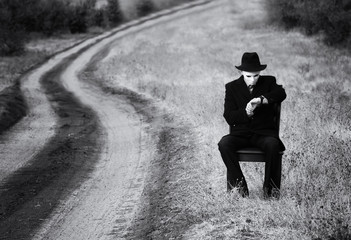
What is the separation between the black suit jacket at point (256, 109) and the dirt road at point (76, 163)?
85.3 inches

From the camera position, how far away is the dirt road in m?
6.82

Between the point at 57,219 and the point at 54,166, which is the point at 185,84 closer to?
the point at 54,166

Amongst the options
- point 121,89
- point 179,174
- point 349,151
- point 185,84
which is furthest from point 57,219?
point 121,89

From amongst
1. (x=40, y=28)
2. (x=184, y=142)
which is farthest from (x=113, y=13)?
(x=184, y=142)

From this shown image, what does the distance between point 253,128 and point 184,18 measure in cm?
4065

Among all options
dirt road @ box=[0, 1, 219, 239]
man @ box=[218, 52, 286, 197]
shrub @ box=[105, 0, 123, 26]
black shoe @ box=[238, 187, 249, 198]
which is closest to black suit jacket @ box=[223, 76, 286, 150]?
man @ box=[218, 52, 286, 197]

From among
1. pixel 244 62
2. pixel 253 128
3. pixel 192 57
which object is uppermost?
pixel 244 62

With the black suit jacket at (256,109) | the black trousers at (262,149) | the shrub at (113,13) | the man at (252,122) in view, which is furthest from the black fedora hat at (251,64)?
the shrub at (113,13)

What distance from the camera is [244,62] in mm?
6105

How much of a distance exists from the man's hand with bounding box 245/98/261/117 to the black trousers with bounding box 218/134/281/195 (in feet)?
1.21

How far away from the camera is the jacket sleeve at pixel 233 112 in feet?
19.9

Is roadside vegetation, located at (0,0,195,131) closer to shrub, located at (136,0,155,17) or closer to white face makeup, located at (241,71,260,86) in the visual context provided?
shrub, located at (136,0,155,17)

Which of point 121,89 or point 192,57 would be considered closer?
point 121,89

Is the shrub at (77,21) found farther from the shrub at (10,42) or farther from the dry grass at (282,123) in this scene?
the dry grass at (282,123)
